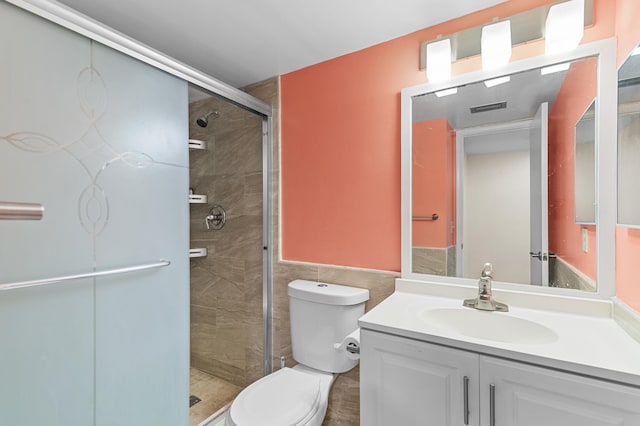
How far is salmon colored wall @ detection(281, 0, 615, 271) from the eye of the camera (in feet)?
5.26

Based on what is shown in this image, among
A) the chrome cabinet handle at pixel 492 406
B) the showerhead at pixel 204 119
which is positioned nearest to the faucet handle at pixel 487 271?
the chrome cabinet handle at pixel 492 406

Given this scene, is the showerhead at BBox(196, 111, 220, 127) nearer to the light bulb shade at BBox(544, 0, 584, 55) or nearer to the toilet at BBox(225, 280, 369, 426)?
the toilet at BBox(225, 280, 369, 426)

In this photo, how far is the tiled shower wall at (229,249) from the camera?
6.93 ft

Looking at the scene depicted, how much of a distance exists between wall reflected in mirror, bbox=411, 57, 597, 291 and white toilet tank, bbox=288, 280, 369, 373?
379mm

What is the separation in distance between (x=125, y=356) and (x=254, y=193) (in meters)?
1.16

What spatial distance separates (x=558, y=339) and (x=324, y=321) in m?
0.97

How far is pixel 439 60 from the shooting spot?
1.45 metres

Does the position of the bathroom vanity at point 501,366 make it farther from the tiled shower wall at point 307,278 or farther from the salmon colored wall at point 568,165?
the tiled shower wall at point 307,278

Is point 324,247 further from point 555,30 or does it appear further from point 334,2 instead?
point 555,30

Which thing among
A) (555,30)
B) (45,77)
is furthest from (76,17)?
(555,30)

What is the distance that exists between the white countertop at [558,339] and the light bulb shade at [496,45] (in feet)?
3.37

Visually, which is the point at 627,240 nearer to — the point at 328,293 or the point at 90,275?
the point at 328,293

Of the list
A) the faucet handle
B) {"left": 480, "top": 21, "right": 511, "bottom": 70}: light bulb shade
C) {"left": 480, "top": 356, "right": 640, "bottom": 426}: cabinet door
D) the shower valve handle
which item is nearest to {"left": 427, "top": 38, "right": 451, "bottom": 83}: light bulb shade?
{"left": 480, "top": 21, "right": 511, "bottom": 70}: light bulb shade

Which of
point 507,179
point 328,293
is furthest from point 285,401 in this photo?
point 507,179
